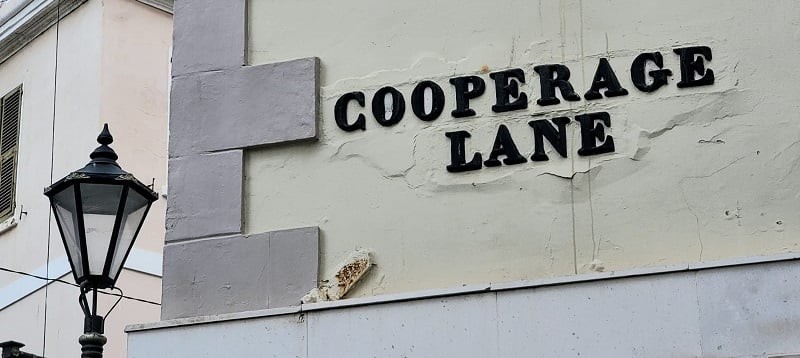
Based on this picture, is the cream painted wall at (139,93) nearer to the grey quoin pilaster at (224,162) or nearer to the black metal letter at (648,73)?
the grey quoin pilaster at (224,162)

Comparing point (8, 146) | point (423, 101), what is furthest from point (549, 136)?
point (8, 146)

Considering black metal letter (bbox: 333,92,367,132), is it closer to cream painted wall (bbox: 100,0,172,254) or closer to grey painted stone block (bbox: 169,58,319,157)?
grey painted stone block (bbox: 169,58,319,157)

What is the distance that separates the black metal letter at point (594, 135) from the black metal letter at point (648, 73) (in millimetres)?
248

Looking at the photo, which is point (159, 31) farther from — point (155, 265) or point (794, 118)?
point (794, 118)

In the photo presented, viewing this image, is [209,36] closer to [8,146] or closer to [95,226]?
[95,226]

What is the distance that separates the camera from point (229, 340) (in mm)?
8312

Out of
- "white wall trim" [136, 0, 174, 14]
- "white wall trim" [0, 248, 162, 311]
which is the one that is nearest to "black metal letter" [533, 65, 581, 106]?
"white wall trim" [0, 248, 162, 311]

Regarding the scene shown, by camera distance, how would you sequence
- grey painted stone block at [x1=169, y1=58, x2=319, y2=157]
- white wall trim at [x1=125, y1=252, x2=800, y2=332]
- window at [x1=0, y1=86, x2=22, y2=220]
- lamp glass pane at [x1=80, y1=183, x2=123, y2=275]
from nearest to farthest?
white wall trim at [x1=125, y1=252, x2=800, y2=332] → lamp glass pane at [x1=80, y1=183, x2=123, y2=275] → grey painted stone block at [x1=169, y1=58, x2=319, y2=157] → window at [x1=0, y1=86, x2=22, y2=220]

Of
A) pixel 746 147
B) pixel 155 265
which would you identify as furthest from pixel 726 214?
pixel 155 265

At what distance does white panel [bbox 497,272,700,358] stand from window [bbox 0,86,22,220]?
24.7 feet

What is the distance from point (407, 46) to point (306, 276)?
4.79 ft

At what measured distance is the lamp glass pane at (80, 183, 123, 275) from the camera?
7488 millimetres

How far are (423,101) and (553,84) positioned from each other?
76 centimetres

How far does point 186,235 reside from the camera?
345 inches
